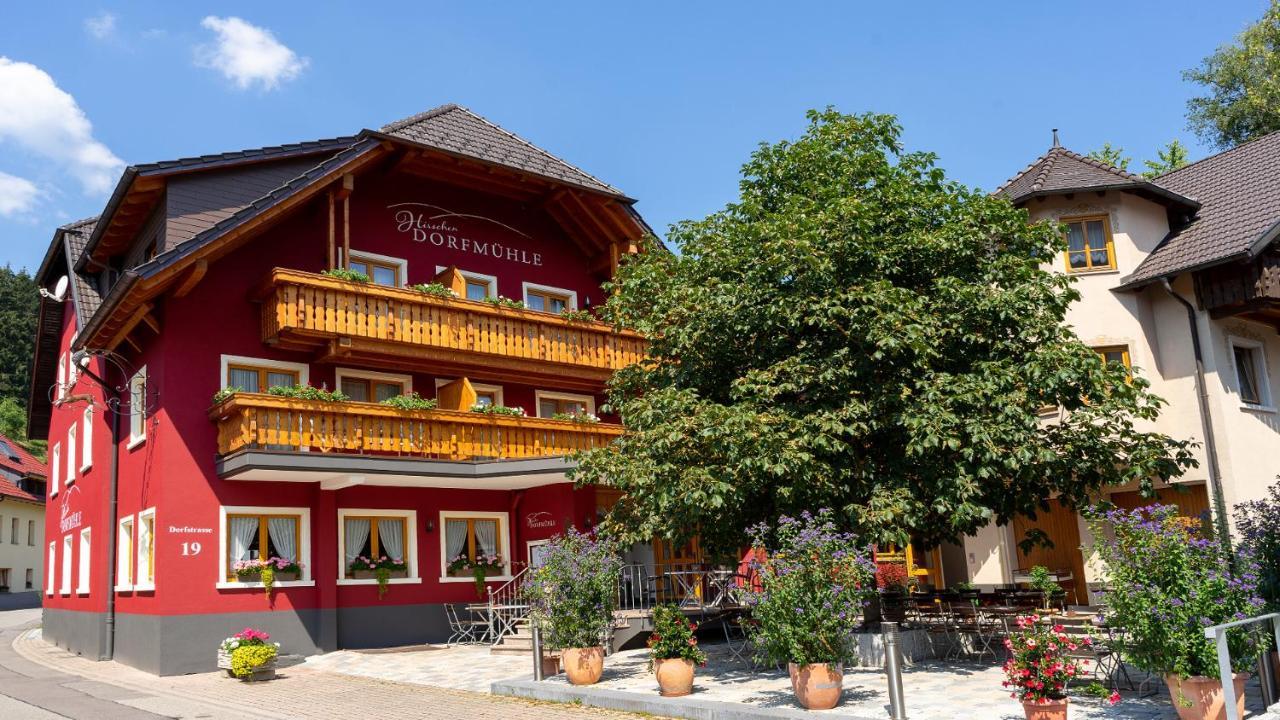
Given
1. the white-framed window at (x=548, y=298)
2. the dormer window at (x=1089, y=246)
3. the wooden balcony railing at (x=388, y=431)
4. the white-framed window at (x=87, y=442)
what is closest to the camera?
the wooden balcony railing at (x=388, y=431)

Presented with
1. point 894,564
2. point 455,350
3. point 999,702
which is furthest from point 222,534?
point 894,564

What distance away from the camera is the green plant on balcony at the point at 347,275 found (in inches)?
739

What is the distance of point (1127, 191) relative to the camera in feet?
66.6

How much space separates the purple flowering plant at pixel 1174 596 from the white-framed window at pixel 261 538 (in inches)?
556

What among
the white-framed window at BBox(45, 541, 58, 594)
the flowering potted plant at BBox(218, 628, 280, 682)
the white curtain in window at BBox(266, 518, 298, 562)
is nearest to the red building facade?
the white curtain in window at BBox(266, 518, 298, 562)

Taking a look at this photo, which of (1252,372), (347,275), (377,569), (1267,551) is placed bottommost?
(1267,551)

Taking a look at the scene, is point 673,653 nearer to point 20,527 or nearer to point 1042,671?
point 1042,671

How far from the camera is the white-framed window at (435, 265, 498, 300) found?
2255 cm

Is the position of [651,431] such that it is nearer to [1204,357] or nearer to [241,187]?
[241,187]

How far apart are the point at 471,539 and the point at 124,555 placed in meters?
6.61

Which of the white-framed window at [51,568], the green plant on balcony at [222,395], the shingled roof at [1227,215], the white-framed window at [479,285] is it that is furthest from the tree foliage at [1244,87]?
the white-framed window at [51,568]

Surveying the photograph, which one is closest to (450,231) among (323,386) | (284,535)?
(323,386)

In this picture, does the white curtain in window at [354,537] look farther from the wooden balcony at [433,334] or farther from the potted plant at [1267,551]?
the potted plant at [1267,551]

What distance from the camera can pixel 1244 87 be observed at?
32.9 meters
